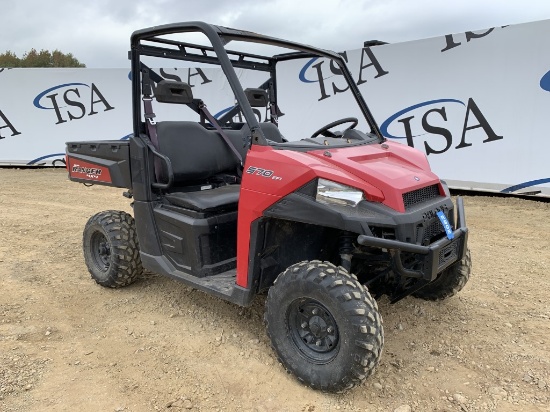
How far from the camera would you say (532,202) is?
741 centimetres

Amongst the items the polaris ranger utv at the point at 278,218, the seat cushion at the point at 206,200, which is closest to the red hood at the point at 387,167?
the polaris ranger utv at the point at 278,218

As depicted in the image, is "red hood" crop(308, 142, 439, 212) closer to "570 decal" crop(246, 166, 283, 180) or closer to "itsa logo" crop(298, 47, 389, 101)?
"570 decal" crop(246, 166, 283, 180)

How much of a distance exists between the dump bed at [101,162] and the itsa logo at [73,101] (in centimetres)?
800

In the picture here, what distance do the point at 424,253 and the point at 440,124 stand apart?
6250 mm

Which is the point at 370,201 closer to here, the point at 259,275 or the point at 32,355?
the point at 259,275

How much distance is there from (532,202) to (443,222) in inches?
220

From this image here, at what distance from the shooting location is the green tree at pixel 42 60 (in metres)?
44.6

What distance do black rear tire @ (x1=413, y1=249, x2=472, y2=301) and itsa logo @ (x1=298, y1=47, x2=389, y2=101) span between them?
5961 millimetres

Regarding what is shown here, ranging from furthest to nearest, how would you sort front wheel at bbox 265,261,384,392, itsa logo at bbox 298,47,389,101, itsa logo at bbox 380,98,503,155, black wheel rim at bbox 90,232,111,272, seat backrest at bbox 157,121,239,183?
itsa logo at bbox 298,47,389,101, itsa logo at bbox 380,98,503,155, black wheel rim at bbox 90,232,111,272, seat backrest at bbox 157,121,239,183, front wheel at bbox 265,261,384,392

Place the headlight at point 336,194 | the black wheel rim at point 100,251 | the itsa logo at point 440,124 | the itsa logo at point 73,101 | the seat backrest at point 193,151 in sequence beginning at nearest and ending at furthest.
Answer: the headlight at point 336,194 → the seat backrest at point 193,151 → the black wheel rim at point 100,251 → the itsa logo at point 440,124 → the itsa logo at point 73,101

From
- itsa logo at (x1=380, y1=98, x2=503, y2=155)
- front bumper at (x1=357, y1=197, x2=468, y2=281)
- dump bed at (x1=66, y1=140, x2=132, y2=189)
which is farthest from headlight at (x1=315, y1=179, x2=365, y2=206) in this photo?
itsa logo at (x1=380, y1=98, x2=503, y2=155)

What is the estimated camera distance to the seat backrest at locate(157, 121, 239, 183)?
3689 millimetres

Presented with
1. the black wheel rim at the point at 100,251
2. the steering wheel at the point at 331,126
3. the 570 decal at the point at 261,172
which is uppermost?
the steering wheel at the point at 331,126

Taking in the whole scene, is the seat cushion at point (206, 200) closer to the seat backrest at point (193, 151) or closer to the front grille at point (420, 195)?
the seat backrest at point (193, 151)
